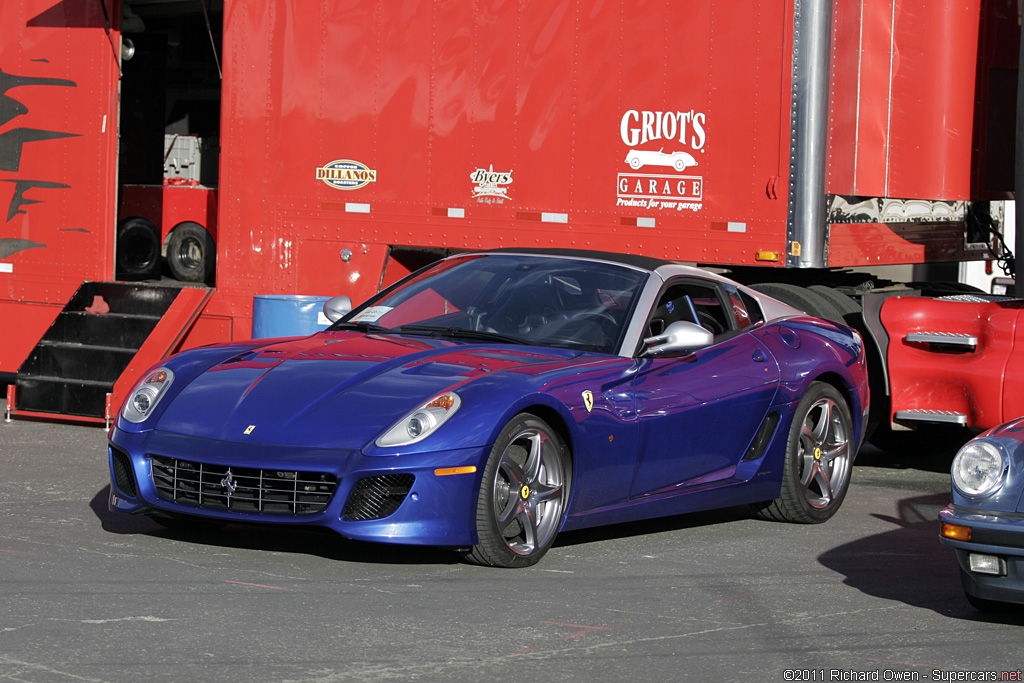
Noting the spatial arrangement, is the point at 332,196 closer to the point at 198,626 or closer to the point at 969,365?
the point at 969,365

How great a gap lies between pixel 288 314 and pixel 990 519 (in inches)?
260

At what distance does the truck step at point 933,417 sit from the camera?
888 centimetres

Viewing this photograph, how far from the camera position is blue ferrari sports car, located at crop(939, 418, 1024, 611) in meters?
5.07

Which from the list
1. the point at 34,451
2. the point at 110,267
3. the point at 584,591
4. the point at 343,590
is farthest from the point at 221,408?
the point at 110,267

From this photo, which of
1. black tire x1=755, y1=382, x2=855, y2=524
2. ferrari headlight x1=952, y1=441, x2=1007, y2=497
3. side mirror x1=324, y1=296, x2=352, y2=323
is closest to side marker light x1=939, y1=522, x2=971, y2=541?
ferrari headlight x1=952, y1=441, x2=1007, y2=497

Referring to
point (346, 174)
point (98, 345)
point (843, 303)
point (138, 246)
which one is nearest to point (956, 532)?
point (843, 303)

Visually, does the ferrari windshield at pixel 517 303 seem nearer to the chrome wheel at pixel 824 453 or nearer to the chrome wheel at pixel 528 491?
the chrome wheel at pixel 528 491

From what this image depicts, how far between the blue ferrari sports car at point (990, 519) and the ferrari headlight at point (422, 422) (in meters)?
1.94

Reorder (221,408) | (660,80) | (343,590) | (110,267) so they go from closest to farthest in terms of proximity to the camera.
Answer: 1. (343,590)
2. (221,408)
3. (660,80)
4. (110,267)

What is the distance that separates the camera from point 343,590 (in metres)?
5.40

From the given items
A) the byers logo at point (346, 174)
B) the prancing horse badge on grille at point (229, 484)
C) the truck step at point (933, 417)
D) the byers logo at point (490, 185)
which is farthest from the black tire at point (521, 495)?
the byers logo at point (346, 174)

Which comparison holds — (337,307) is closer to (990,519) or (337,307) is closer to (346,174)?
(990,519)

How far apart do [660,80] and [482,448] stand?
5236 mm

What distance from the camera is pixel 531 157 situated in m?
10.7
